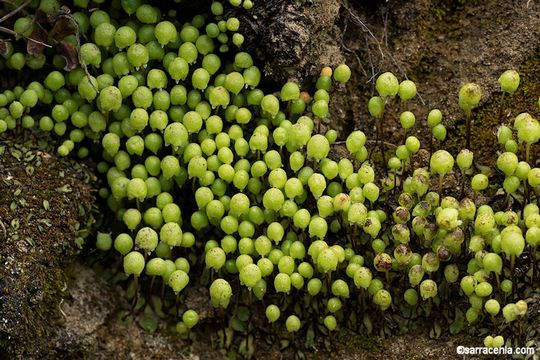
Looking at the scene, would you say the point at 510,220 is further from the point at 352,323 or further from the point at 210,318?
the point at 210,318

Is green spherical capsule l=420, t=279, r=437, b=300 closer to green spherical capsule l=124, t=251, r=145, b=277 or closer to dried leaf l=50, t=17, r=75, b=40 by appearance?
green spherical capsule l=124, t=251, r=145, b=277

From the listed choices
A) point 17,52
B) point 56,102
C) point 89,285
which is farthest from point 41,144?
point 89,285

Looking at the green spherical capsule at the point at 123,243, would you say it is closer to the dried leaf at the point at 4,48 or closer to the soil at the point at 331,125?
the soil at the point at 331,125

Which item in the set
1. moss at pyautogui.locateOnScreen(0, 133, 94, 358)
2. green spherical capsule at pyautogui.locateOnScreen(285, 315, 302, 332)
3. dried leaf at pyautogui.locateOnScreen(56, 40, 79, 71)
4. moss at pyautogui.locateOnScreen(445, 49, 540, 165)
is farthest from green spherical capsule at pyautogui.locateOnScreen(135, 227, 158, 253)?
moss at pyautogui.locateOnScreen(445, 49, 540, 165)

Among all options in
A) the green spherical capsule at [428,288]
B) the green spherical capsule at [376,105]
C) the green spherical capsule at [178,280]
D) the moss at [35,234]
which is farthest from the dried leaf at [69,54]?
the green spherical capsule at [428,288]

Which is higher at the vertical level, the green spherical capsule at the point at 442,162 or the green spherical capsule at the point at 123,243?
the green spherical capsule at the point at 442,162

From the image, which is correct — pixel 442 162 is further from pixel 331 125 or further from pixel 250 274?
pixel 250 274

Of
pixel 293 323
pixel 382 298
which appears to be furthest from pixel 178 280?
pixel 382 298
